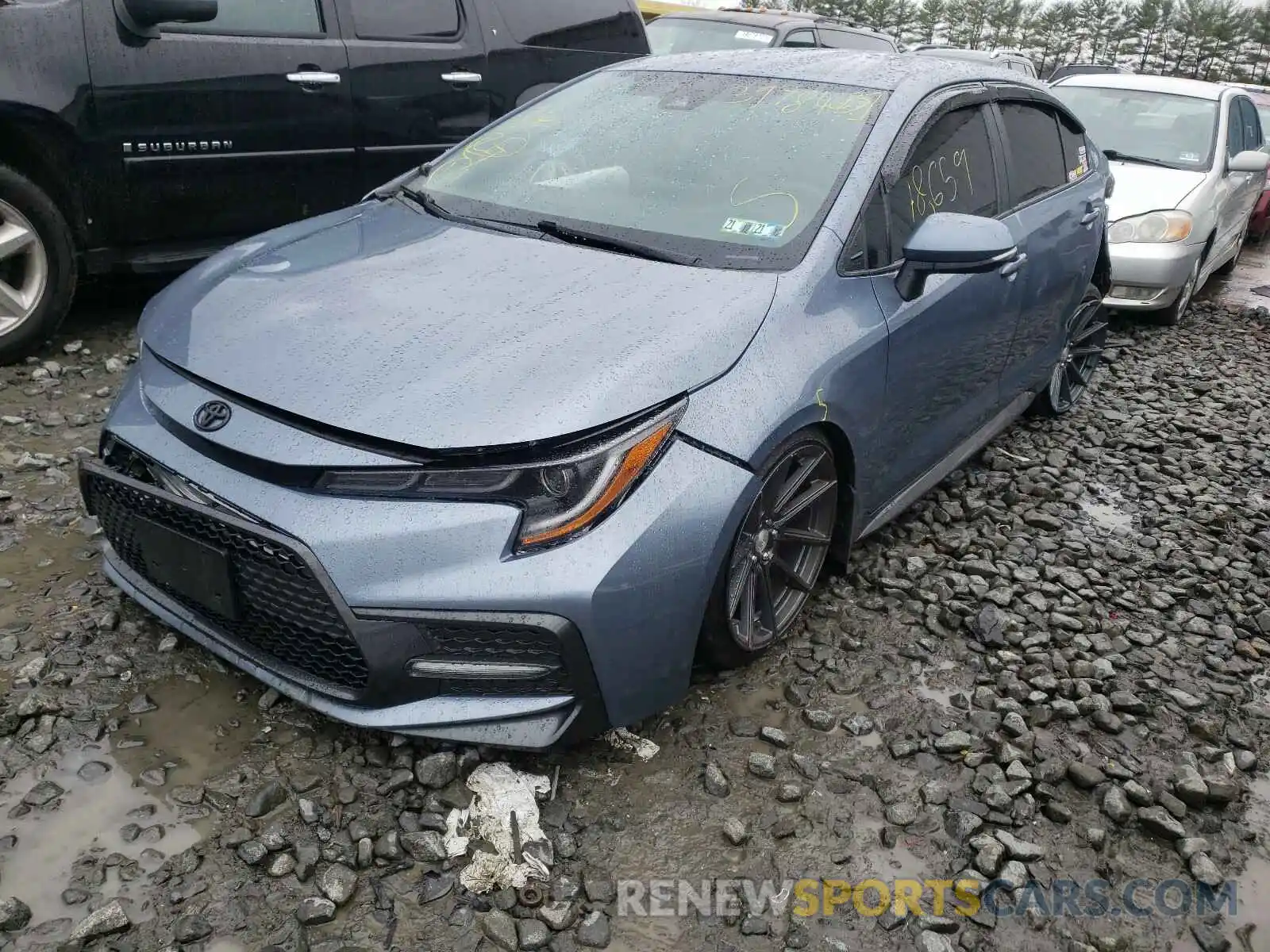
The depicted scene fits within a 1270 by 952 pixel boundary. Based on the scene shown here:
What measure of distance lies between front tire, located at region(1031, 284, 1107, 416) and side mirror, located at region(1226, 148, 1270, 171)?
9.02ft

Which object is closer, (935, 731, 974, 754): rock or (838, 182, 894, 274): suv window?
(935, 731, 974, 754): rock

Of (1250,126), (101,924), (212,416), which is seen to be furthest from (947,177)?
(1250,126)

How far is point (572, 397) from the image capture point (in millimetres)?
2111

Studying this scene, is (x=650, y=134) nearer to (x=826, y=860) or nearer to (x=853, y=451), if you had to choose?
(x=853, y=451)

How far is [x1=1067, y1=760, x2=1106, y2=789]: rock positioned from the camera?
2473 mm

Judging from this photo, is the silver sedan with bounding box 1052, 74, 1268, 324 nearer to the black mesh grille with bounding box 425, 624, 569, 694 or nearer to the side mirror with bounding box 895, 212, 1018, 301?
the side mirror with bounding box 895, 212, 1018, 301

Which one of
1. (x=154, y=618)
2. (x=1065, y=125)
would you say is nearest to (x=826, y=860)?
(x=154, y=618)

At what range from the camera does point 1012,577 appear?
3.41 m

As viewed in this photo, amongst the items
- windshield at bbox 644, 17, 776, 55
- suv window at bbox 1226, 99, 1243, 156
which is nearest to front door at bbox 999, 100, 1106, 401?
suv window at bbox 1226, 99, 1243, 156

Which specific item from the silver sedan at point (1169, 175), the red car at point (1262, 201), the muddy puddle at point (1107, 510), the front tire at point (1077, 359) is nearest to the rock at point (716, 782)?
the muddy puddle at point (1107, 510)

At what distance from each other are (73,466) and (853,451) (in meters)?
2.65

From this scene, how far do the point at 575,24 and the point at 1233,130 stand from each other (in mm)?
5093

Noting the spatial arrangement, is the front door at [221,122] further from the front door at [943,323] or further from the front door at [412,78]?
the front door at [943,323]

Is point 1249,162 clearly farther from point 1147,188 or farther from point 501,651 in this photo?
point 501,651
